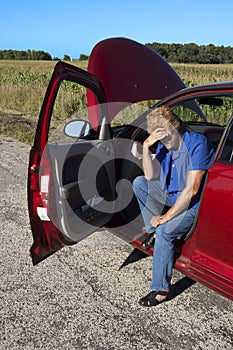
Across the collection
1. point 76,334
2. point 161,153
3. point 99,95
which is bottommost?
point 76,334

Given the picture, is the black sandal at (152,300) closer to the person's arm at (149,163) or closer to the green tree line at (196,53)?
the person's arm at (149,163)

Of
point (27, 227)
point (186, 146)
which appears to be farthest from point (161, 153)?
point (27, 227)

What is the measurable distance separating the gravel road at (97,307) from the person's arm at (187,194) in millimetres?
647

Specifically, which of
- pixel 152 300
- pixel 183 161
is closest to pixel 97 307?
pixel 152 300

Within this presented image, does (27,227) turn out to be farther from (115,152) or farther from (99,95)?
(99,95)

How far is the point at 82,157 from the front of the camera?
10.2 feet

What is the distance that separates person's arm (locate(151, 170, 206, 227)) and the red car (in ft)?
0.49

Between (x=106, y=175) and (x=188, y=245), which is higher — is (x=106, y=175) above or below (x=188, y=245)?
above

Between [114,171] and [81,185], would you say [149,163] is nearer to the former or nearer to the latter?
[114,171]

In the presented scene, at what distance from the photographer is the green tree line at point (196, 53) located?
5650cm

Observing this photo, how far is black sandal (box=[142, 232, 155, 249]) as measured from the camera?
3149mm

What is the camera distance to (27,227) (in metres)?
4.31

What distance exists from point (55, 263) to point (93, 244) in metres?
0.49

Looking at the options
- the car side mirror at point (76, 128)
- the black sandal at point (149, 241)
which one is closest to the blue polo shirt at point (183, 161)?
the black sandal at point (149, 241)
